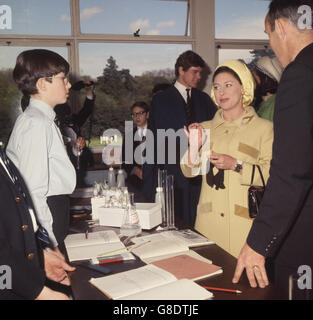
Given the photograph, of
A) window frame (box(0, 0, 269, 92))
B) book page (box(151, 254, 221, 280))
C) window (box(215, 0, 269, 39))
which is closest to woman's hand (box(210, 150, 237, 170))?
book page (box(151, 254, 221, 280))

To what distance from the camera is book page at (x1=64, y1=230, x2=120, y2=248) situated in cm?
157

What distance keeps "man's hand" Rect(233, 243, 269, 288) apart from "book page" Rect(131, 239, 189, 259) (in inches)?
13.6

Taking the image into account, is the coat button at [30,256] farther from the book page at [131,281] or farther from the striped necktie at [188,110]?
the striped necktie at [188,110]

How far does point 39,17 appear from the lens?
4492mm

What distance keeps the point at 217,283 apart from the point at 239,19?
4848 mm

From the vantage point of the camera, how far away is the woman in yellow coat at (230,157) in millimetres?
1855

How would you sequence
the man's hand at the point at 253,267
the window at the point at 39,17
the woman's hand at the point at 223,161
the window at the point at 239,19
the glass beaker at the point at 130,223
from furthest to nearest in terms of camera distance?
the window at the point at 239,19
the window at the point at 39,17
the woman's hand at the point at 223,161
the glass beaker at the point at 130,223
the man's hand at the point at 253,267

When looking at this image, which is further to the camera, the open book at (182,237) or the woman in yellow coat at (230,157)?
the woman in yellow coat at (230,157)

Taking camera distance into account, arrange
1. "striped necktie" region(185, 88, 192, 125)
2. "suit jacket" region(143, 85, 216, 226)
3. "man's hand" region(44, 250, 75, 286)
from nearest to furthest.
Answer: "man's hand" region(44, 250, 75, 286) → "suit jacket" region(143, 85, 216, 226) → "striped necktie" region(185, 88, 192, 125)

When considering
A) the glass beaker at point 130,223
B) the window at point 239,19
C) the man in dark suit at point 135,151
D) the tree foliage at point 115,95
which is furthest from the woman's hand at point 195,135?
the window at point 239,19

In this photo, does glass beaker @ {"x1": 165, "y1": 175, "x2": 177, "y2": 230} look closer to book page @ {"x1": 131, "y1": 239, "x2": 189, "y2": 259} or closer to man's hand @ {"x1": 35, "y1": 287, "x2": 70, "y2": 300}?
book page @ {"x1": 131, "y1": 239, "x2": 189, "y2": 259}

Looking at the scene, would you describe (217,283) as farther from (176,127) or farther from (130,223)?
(176,127)

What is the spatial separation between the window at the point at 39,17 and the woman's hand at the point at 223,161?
144 inches

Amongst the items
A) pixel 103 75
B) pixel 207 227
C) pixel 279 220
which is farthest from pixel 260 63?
pixel 103 75
